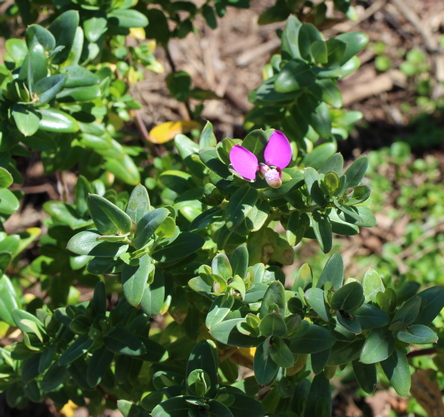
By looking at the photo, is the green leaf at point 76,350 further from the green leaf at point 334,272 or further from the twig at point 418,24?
the twig at point 418,24

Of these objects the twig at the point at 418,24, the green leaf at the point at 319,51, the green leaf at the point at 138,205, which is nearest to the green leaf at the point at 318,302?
the green leaf at the point at 138,205

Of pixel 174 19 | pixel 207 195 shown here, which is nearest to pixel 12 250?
pixel 207 195

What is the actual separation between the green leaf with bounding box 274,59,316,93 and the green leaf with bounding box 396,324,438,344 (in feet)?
2.89

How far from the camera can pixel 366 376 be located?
1.56 metres

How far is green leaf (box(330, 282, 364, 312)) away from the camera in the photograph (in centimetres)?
136

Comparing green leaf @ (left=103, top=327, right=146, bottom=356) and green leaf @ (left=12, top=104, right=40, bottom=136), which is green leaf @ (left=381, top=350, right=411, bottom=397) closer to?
green leaf @ (left=103, top=327, right=146, bottom=356)

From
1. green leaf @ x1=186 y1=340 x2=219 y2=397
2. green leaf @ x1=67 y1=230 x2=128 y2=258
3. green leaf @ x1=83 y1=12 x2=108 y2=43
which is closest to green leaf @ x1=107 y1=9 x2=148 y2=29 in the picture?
green leaf @ x1=83 y1=12 x2=108 y2=43

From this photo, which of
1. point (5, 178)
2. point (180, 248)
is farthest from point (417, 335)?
point (5, 178)

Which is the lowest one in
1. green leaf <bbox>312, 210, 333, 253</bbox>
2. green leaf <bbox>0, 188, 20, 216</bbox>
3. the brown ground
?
the brown ground

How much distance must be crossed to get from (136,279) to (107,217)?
0.62 feet

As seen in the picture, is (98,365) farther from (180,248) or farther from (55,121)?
(55,121)

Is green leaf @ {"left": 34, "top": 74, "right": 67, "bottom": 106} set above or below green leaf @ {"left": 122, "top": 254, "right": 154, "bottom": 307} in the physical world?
→ above

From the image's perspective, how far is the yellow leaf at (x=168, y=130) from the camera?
9.03 ft

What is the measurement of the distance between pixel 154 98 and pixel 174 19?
1567mm
